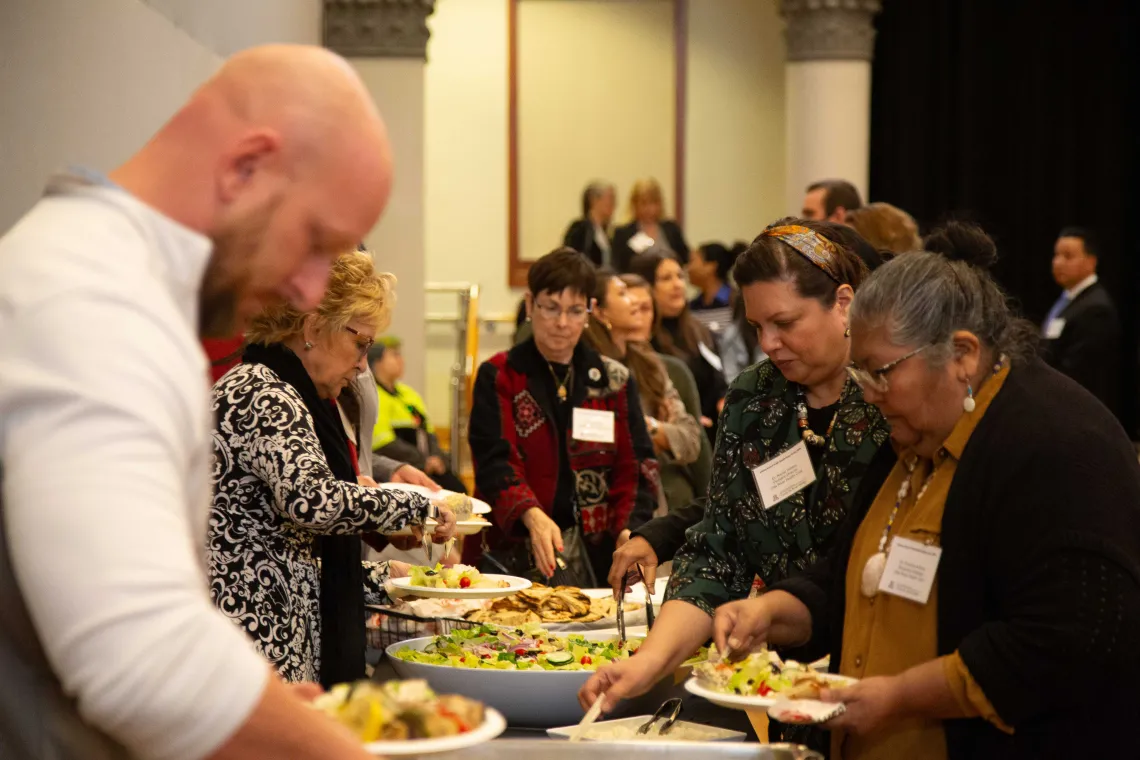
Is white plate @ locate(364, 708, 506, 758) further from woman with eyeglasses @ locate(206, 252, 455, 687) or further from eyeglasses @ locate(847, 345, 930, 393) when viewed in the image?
woman with eyeglasses @ locate(206, 252, 455, 687)

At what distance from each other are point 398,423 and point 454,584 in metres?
3.71

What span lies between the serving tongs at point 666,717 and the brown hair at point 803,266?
2.33ft

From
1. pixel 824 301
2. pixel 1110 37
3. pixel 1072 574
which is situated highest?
pixel 1110 37

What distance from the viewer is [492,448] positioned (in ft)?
12.4

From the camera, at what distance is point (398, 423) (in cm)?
636

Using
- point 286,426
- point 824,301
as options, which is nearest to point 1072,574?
point 824,301

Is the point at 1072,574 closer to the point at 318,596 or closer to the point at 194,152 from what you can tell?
the point at 194,152

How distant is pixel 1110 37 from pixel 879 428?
9323mm

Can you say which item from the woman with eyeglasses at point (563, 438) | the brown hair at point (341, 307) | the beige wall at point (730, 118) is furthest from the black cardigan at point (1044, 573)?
the beige wall at point (730, 118)

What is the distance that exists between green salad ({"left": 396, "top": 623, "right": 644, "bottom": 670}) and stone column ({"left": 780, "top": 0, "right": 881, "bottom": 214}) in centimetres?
659

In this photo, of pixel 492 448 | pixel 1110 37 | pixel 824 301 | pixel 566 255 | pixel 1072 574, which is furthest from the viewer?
pixel 1110 37

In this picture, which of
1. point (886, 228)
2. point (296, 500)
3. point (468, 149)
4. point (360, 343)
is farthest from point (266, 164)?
point (468, 149)

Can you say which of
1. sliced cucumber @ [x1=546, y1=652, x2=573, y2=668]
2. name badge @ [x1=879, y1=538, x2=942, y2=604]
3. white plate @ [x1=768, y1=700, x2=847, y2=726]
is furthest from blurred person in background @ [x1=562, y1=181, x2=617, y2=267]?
white plate @ [x1=768, y1=700, x2=847, y2=726]

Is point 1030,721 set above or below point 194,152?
below
